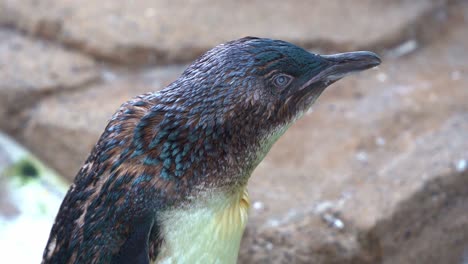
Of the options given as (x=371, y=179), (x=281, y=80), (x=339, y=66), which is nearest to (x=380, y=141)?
(x=371, y=179)

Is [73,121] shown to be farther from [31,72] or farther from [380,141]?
[380,141]

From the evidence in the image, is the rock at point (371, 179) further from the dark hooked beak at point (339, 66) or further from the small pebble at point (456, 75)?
the dark hooked beak at point (339, 66)

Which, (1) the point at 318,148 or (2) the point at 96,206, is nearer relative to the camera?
(2) the point at 96,206

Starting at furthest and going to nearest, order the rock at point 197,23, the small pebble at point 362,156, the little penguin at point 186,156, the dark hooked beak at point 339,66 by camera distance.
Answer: the rock at point 197,23, the small pebble at point 362,156, the dark hooked beak at point 339,66, the little penguin at point 186,156

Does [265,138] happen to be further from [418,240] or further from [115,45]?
[115,45]

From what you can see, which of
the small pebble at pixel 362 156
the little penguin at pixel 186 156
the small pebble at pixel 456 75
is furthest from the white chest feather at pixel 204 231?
the small pebble at pixel 456 75

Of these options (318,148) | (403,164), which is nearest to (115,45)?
(318,148)
